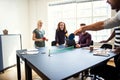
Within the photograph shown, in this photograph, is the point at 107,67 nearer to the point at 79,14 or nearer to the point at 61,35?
the point at 61,35

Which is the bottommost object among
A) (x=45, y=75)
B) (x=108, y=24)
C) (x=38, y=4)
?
(x=45, y=75)

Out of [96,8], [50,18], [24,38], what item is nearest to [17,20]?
[24,38]

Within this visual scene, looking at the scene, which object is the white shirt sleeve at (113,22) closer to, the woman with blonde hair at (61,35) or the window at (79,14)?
the woman with blonde hair at (61,35)

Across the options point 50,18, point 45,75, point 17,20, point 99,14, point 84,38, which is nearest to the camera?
point 45,75

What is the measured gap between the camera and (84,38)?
4125 millimetres

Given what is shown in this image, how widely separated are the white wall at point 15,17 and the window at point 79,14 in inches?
37.2

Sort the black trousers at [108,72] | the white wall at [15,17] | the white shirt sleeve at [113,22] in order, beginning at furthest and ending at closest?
the white wall at [15,17] < the black trousers at [108,72] < the white shirt sleeve at [113,22]

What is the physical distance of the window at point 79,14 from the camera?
5.39 metres

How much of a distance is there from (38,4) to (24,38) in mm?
1440

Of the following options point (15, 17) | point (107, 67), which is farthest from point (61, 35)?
point (15, 17)

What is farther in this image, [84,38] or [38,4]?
[38,4]

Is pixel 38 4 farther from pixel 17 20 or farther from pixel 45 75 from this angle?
pixel 45 75


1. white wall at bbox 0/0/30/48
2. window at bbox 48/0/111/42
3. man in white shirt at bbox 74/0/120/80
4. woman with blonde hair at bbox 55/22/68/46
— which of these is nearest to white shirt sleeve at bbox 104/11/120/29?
man in white shirt at bbox 74/0/120/80

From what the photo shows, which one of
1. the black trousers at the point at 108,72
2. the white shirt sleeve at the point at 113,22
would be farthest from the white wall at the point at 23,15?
the white shirt sleeve at the point at 113,22
